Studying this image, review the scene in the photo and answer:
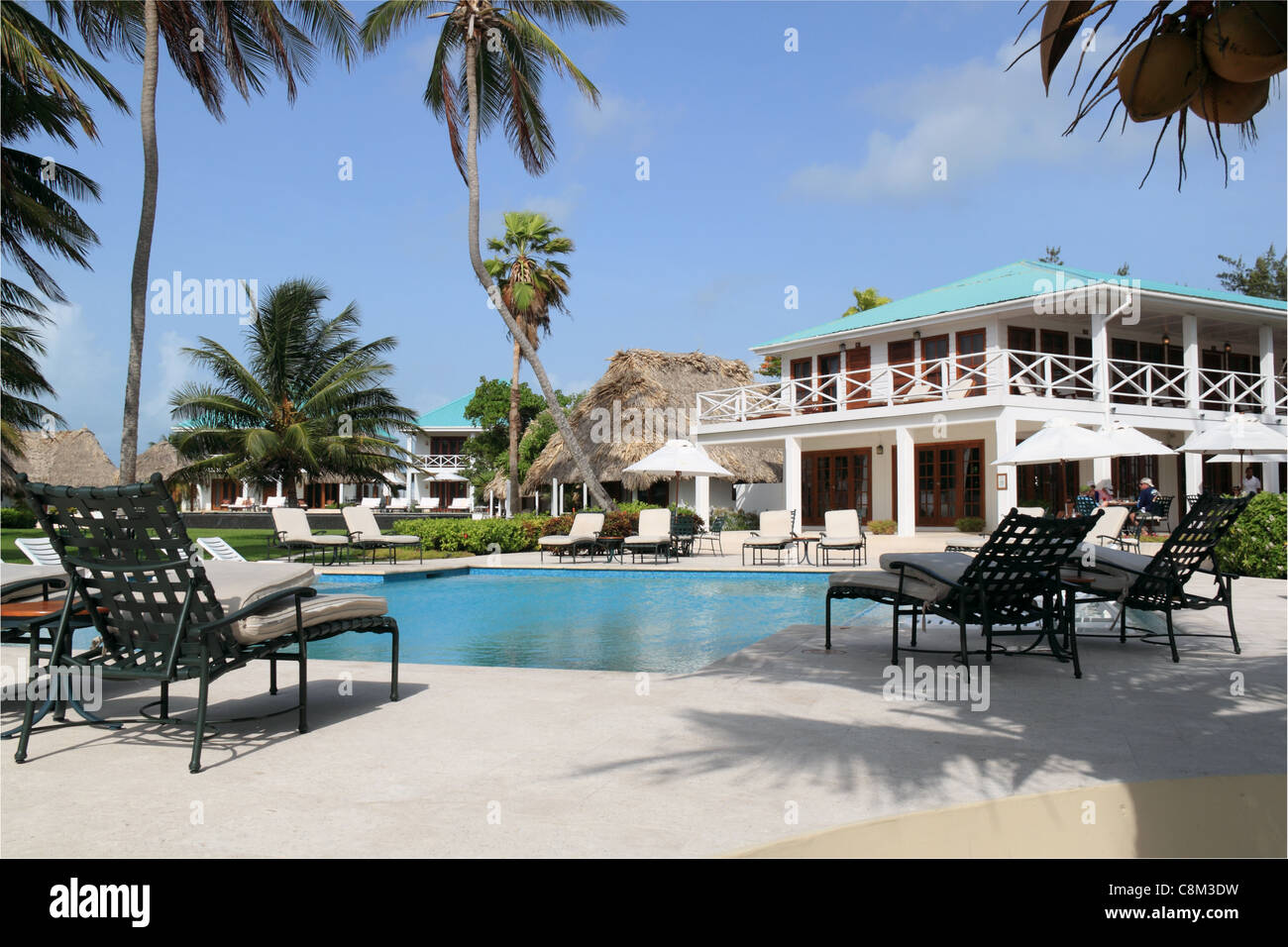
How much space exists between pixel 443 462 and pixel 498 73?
2676 cm

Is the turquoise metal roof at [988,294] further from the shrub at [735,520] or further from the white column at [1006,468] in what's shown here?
the shrub at [735,520]

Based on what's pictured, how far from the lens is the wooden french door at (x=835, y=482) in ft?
81.9

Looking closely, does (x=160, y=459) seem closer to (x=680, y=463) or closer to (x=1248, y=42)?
(x=680, y=463)

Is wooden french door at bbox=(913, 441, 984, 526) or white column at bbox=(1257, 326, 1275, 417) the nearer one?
white column at bbox=(1257, 326, 1275, 417)

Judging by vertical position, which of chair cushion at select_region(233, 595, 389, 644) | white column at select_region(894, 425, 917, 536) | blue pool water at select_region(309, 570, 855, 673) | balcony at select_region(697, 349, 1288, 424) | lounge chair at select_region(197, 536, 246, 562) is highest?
balcony at select_region(697, 349, 1288, 424)

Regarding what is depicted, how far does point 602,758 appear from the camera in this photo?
3.58 meters

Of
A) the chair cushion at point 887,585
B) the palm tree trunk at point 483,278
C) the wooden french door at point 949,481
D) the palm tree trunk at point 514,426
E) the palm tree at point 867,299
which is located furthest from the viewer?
the palm tree at point 867,299

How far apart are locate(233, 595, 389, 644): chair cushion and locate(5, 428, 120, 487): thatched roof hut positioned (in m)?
43.6

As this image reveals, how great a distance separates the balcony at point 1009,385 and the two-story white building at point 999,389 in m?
0.07

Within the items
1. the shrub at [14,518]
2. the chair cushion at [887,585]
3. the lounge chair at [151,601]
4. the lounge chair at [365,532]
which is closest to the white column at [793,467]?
the lounge chair at [365,532]

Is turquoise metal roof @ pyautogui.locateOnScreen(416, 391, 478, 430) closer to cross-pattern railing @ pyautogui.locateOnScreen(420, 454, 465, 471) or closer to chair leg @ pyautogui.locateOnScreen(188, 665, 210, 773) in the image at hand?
cross-pattern railing @ pyautogui.locateOnScreen(420, 454, 465, 471)

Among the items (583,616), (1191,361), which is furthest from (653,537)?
(1191,361)

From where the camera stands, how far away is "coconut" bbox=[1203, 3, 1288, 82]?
137 cm

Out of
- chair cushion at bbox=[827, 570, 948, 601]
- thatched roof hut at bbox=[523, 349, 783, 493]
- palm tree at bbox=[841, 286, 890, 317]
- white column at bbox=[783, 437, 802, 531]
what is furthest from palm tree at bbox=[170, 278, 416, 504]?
palm tree at bbox=[841, 286, 890, 317]
